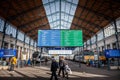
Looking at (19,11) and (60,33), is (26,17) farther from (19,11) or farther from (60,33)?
(60,33)

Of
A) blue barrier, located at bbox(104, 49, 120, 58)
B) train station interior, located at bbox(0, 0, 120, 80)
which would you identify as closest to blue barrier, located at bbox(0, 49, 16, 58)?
train station interior, located at bbox(0, 0, 120, 80)

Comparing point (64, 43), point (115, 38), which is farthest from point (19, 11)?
point (115, 38)

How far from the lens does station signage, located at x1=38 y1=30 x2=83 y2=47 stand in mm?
26312

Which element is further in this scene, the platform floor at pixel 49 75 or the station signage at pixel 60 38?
the station signage at pixel 60 38

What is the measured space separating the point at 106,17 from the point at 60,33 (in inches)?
550

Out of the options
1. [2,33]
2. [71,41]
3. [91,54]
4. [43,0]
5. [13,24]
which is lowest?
[91,54]

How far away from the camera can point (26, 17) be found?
37.1 metres

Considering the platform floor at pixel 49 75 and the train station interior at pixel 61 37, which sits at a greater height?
the train station interior at pixel 61 37

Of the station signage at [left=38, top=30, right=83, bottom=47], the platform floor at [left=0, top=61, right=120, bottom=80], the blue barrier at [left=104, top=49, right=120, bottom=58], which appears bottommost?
the platform floor at [left=0, top=61, right=120, bottom=80]

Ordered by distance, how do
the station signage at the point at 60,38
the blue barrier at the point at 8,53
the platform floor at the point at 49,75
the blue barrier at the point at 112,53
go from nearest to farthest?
the platform floor at the point at 49,75, the blue barrier at the point at 112,53, the blue barrier at the point at 8,53, the station signage at the point at 60,38

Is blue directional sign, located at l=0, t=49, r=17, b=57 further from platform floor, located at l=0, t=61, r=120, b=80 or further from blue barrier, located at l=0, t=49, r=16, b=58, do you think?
platform floor, located at l=0, t=61, r=120, b=80

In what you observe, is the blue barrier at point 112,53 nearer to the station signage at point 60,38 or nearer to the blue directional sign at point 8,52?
the station signage at point 60,38

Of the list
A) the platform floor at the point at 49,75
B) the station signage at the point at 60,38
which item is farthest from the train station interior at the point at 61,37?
the platform floor at the point at 49,75

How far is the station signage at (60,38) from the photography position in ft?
86.3
